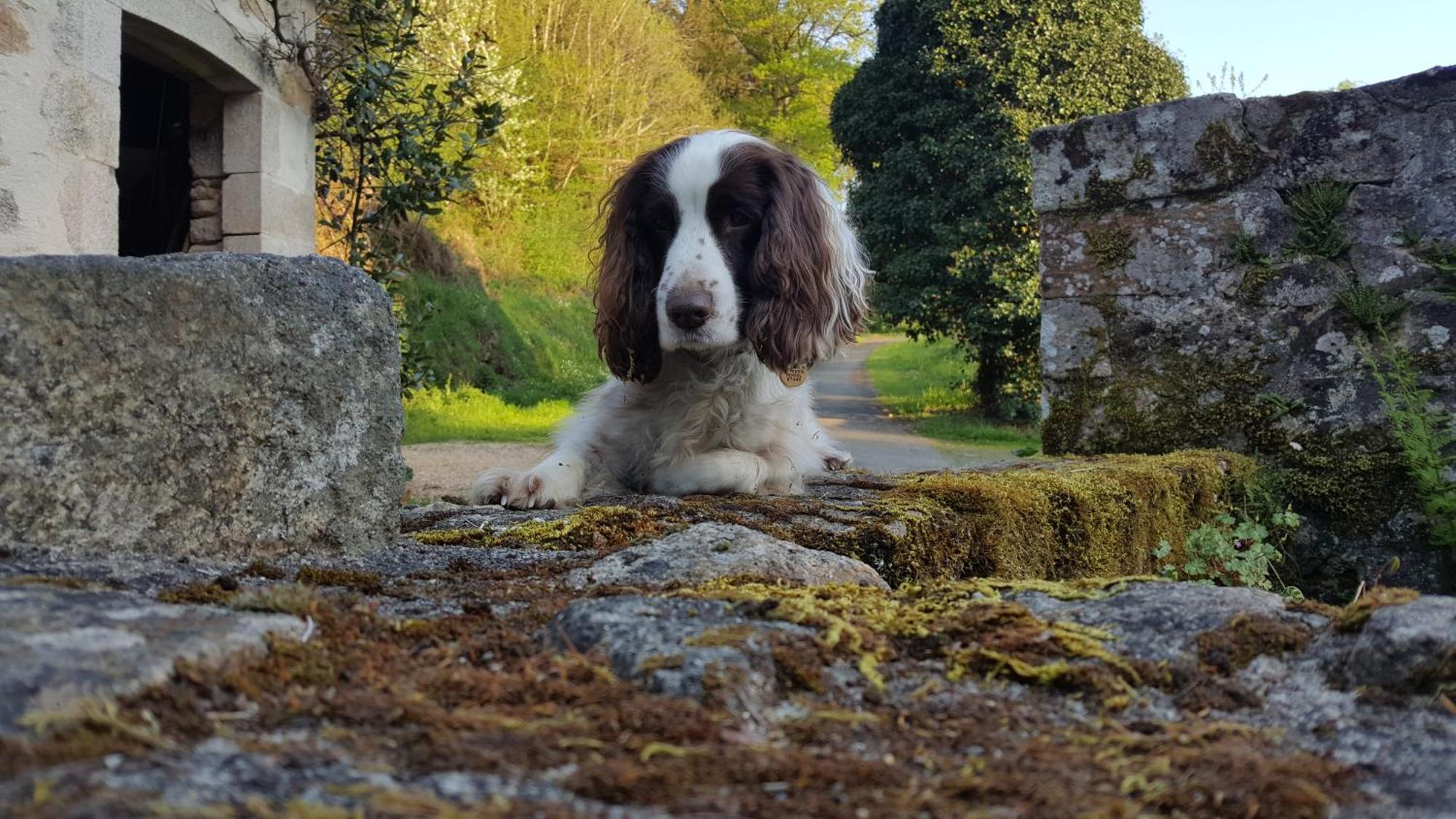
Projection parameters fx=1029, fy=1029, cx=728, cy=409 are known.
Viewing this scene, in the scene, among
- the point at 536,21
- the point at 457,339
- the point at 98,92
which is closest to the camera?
the point at 98,92

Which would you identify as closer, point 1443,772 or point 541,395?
point 1443,772

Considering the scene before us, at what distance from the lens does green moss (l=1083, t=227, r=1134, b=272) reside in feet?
14.6

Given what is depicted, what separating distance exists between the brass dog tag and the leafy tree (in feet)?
99.6

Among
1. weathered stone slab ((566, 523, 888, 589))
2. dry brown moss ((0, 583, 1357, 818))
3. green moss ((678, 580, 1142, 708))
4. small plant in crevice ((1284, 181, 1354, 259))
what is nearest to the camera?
dry brown moss ((0, 583, 1357, 818))

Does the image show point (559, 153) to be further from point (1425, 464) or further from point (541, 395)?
point (1425, 464)

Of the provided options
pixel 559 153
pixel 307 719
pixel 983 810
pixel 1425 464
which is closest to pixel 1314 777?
pixel 983 810

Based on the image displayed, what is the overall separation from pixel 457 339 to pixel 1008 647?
46.1 ft

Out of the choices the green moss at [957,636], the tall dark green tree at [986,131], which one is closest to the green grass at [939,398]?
the tall dark green tree at [986,131]

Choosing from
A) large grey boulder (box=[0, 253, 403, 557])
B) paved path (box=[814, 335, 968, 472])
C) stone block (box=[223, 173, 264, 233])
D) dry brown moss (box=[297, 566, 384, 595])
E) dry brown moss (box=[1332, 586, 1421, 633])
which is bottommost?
paved path (box=[814, 335, 968, 472])

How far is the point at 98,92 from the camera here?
4449 mm

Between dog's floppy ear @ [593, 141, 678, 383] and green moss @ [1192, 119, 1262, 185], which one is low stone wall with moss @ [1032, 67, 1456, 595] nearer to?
green moss @ [1192, 119, 1262, 185]

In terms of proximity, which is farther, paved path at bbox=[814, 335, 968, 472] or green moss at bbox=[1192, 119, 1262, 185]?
paved path at bbox=[814, 335, 968, 472]

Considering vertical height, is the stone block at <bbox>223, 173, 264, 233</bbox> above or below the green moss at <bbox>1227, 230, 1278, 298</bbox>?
above

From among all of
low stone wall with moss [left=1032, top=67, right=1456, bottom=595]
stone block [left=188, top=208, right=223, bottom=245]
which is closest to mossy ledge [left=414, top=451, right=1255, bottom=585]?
low stone wall with moss [left=1032, top=67, right=1456, bottom=595]
